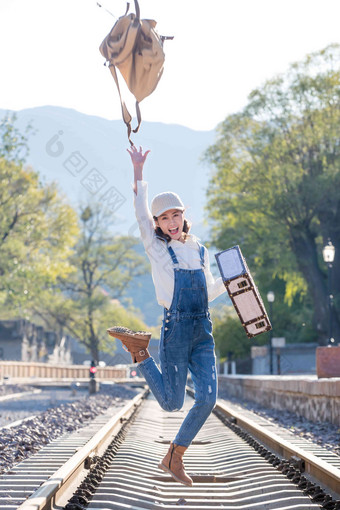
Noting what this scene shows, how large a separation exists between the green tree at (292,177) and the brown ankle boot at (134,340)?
3316 cm

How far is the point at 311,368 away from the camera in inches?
1654

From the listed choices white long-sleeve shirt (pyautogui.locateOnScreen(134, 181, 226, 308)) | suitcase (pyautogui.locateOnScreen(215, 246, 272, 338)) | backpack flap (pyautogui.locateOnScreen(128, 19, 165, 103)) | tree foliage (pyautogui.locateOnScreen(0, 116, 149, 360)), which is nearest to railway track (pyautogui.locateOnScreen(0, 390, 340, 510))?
suitcase (pyautogui.locateOnScreen(215, 246, 272, 338))

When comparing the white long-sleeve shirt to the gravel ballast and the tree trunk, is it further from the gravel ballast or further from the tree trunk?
the tree trunk

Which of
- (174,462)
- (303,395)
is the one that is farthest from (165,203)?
(303,395)

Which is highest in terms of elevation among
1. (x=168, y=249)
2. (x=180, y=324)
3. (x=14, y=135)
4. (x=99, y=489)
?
(x=14, y=135)

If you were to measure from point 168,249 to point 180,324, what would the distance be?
19.5 inches

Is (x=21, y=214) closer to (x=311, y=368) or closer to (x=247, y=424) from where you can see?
(x=311, y=368)

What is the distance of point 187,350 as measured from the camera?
16.7 ft

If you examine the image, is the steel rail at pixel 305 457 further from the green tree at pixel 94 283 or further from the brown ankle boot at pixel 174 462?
the green tree at pixel 94 283

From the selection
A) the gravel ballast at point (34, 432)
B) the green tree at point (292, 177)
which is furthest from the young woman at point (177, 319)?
the green tree at point (292, 177)

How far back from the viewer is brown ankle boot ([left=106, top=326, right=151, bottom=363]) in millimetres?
5156

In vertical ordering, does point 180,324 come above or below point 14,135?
below

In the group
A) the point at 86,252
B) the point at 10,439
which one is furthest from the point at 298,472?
the point at 86,252

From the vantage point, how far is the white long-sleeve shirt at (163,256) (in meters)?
5.09
